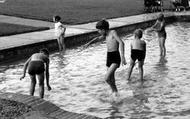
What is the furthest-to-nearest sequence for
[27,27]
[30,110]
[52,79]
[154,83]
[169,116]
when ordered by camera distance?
1. [27,27]
2. [52,79]
3. [154,83]
4. [169,116]
5. [30,110]

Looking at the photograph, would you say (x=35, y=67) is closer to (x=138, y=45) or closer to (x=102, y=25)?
(x=102, y=25)

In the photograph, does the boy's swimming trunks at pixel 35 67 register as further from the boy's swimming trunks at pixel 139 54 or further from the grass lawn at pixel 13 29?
the grass lawn at pixel 13 29

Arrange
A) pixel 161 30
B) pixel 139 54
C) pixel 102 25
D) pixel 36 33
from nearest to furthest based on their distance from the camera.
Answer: pixel 102 25 < pixel 139 54 < pixel 161 30 < pixel 36 33

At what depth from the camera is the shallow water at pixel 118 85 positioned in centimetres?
836

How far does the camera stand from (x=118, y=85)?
10438 millimetres

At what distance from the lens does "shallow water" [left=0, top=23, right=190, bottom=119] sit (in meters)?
8.36

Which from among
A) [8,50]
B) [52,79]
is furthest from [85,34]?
[52,79]

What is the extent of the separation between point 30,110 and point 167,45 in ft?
36.2

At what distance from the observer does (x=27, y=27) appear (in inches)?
774

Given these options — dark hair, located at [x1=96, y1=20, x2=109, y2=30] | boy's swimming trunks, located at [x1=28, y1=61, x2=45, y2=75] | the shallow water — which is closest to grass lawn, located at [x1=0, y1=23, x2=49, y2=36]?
the shallow water

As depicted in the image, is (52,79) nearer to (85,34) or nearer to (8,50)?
(8,50)

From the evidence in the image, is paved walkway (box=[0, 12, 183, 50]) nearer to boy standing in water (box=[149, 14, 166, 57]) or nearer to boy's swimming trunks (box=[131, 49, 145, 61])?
boy standing in water (box=[149, 14, 166, 57])

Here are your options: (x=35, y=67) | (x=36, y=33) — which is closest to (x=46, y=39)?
(x=36, y=33)

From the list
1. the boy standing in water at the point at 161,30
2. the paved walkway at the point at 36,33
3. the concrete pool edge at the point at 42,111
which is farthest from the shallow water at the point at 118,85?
the concrete pool edge at the point at 42,111
